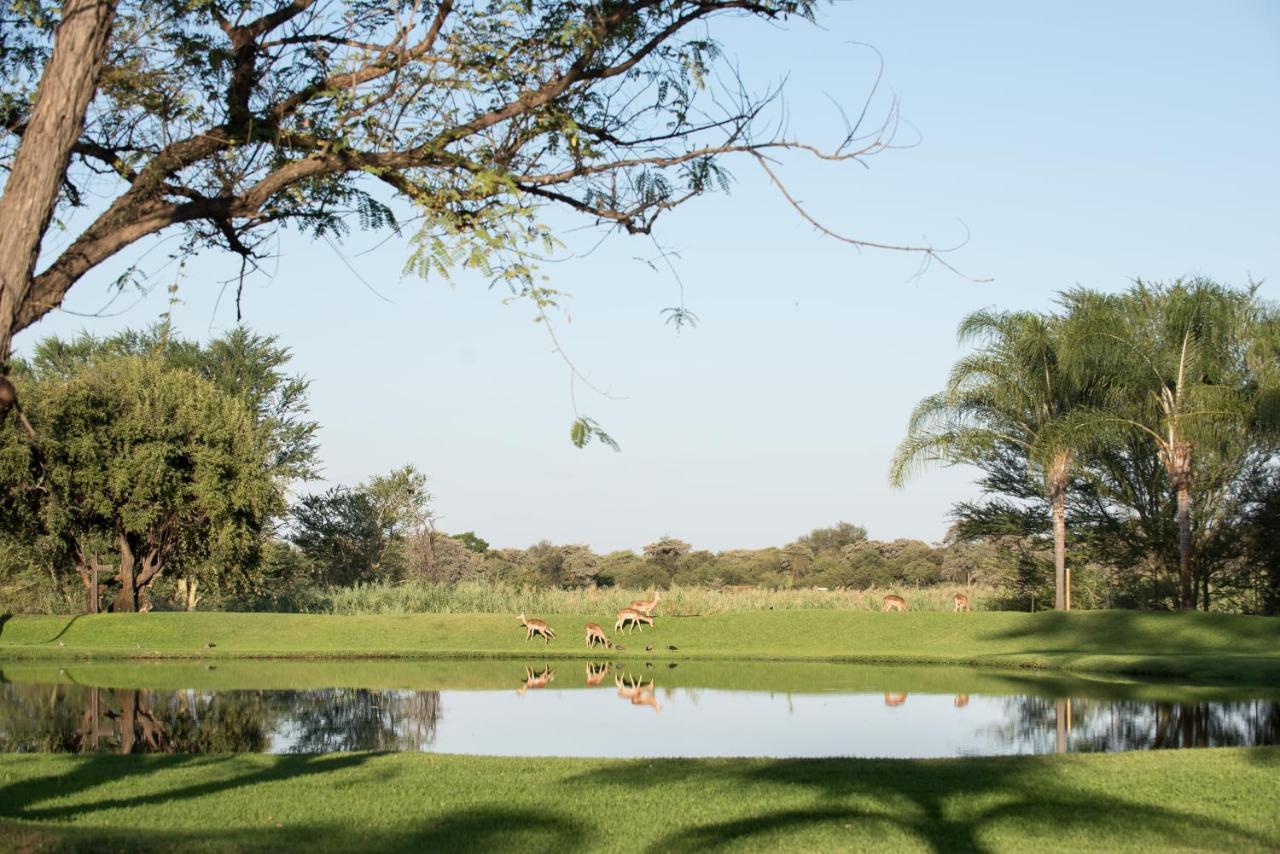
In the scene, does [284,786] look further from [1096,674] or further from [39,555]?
[39,555]

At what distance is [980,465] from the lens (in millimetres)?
33438

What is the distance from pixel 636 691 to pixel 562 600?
15.3 metres

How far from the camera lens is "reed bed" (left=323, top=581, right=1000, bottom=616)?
32.8 meters

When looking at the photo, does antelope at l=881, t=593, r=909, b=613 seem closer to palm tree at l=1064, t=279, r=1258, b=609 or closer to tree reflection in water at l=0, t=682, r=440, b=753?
palm tree at l=1064, t=279, r=1258, b=609

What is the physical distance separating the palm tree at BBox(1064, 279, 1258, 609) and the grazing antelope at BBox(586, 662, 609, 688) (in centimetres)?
1318

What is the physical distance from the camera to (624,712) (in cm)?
1586

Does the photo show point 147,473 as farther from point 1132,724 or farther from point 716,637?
point 1132,724

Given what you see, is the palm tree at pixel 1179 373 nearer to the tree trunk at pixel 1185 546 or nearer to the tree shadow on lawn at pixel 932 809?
the tree trunk at pixel 1185 546

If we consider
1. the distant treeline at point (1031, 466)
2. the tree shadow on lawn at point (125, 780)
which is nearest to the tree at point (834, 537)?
the distant treeline at point (1031, 466)

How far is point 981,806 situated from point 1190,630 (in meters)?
18.7

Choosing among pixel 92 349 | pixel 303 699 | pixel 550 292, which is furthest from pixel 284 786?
pixel 92 349

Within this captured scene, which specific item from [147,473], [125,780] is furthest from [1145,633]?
[147,473]

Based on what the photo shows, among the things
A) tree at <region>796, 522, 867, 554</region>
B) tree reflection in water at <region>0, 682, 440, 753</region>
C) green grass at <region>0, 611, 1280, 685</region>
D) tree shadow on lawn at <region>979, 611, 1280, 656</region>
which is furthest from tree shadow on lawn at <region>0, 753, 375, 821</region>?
tree at <region>796, 522, 867, 554</region>

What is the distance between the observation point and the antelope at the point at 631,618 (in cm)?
2722
